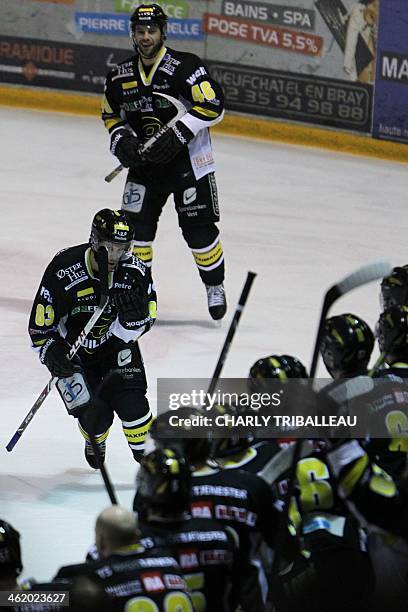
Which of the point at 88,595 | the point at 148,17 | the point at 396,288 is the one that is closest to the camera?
the point at 88,595

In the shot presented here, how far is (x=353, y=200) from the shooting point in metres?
10.2

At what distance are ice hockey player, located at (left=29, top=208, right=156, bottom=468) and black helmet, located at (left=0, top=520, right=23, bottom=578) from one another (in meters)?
2.03

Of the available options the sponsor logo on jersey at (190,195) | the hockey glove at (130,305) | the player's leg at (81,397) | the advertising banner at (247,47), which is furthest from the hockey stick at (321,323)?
the advertising banner at (247,47)

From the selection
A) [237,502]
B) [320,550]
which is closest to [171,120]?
[320,550]

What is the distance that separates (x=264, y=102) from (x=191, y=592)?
863 cm

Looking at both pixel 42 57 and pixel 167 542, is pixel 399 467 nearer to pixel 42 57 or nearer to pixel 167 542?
pixel 167 542

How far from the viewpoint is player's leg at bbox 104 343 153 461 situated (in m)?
5.41

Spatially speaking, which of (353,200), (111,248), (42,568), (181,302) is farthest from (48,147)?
(42,568)

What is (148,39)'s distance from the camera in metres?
7.26

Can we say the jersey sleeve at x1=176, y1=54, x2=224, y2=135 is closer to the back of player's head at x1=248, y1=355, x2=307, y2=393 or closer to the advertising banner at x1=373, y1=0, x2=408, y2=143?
the back of player's head at x1=248, y1=355, x2=307, y2=393

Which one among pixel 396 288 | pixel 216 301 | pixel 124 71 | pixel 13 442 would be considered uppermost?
pixel 124 71

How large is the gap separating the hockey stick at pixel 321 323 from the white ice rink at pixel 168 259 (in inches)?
51.8

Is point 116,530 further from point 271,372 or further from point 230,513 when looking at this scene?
point 271,372

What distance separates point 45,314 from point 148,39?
2.34m
